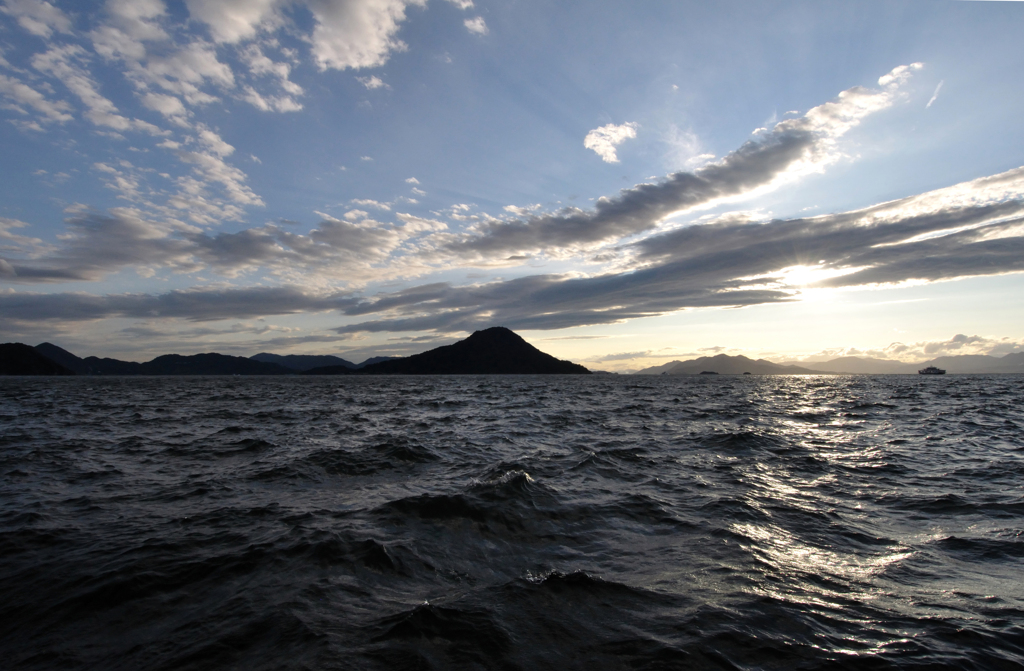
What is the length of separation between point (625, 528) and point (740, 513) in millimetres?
2773

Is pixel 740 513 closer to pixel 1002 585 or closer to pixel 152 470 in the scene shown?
pixel 1002 585

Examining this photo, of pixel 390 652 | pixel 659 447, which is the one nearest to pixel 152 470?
pixel 390 652

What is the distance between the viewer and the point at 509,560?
7.87 meters

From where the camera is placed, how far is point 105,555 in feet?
25.2

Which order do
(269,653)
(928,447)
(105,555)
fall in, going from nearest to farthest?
(269,653) → (105,555) → (928,447)

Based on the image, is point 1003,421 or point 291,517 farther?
point 1003,421

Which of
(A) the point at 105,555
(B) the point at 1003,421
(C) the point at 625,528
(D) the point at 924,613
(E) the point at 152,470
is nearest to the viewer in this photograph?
(D) the point at 924,613

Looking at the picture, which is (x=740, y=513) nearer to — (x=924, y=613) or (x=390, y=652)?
(x=924, y=613)

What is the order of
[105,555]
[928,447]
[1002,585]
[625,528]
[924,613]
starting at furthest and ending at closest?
[928,447], [625,528], [105,555], [1002,585], [924,613]

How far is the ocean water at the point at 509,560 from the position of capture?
518 cm

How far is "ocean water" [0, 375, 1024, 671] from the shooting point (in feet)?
17.0

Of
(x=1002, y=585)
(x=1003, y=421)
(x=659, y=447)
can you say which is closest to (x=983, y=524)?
(x=1002, y=585)

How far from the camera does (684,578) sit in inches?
278

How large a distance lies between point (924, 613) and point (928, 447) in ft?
55.8
